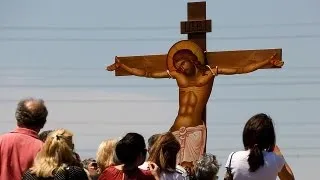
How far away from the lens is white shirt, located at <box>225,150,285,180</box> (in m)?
5.49

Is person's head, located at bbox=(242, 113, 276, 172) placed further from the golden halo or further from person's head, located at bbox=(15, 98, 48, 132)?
the golden halo

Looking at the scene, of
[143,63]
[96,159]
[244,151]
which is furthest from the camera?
[143,63]

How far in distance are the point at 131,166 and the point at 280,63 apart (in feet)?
23.8

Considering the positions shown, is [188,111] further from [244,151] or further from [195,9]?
[244,151]

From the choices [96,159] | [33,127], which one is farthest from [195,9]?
[33,127]

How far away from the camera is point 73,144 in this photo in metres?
6.09

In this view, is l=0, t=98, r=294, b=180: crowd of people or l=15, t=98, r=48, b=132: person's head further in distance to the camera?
l=15, t=98, r=48, b=132: person's head

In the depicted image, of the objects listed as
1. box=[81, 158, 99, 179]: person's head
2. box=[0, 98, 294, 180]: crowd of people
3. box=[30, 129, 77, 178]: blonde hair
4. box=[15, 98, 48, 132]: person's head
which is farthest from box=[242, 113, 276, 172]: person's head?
box=[81, 158, 99, 179]: person's head

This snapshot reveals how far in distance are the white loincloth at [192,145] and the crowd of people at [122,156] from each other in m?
5.87

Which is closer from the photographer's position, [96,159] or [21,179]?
[21,179]

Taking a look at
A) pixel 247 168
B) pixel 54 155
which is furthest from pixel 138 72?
pixel 247 168

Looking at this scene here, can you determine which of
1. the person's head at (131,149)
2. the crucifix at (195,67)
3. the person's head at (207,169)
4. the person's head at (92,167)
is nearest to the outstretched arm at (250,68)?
the crucifix at (195,67)

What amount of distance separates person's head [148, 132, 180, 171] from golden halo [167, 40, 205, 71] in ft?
22.7

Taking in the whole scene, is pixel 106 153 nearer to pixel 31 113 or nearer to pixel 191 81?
pixel 31 113
